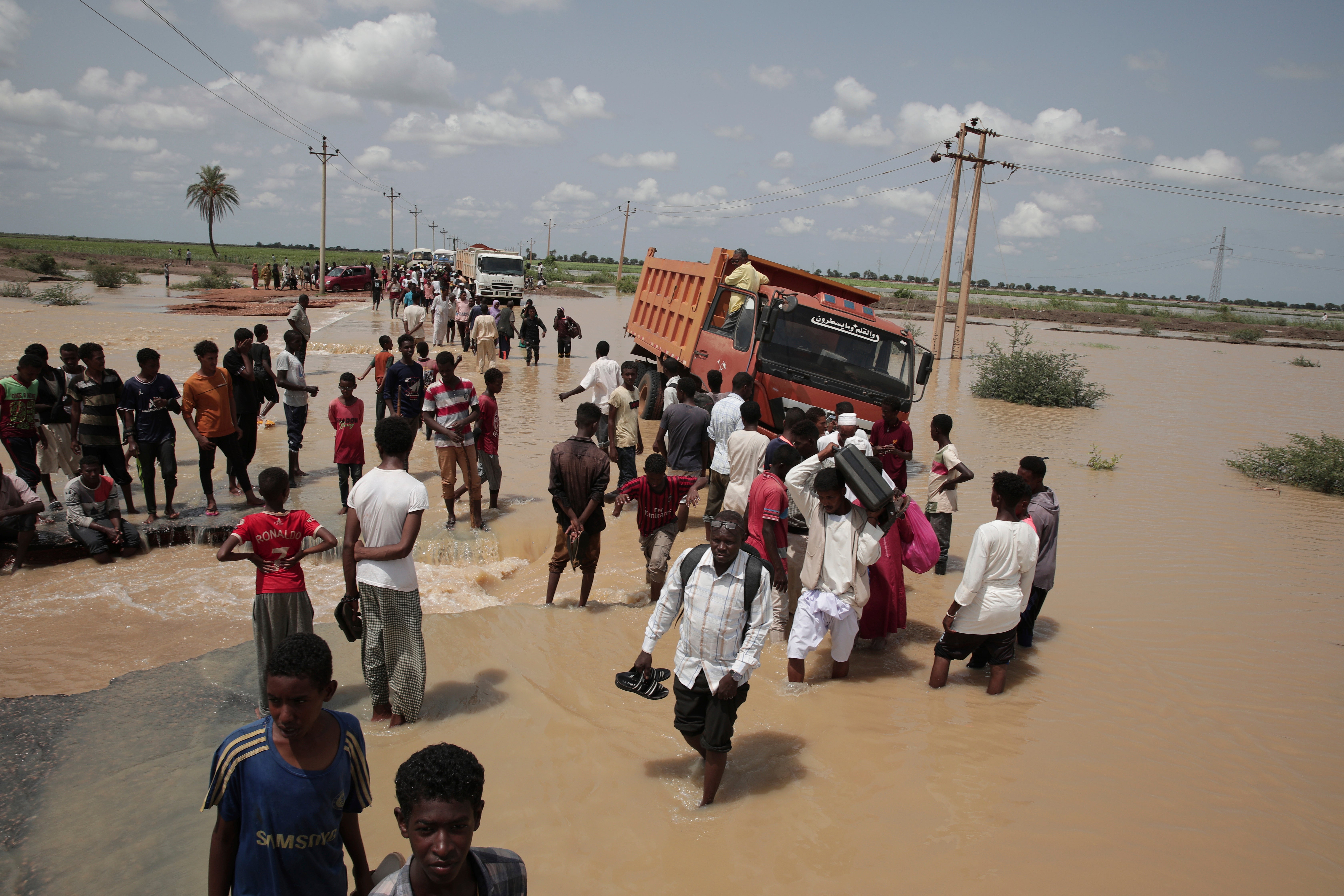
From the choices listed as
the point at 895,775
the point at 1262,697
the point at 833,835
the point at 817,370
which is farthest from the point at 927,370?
the point at 833,835

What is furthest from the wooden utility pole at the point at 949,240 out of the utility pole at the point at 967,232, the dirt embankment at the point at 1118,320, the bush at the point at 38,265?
the bush at the point at 38,265

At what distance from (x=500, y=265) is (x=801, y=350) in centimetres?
3102

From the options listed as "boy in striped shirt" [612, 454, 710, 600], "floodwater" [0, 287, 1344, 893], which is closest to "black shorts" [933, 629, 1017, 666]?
"floodwater" [0, 287, 1344, 893]

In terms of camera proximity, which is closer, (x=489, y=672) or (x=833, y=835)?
(x=833, y=835)

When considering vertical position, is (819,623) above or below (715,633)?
below

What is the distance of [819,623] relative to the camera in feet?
16.2

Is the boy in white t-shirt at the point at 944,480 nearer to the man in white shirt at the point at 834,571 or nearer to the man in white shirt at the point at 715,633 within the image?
the man in white shirt at the point at 834,571

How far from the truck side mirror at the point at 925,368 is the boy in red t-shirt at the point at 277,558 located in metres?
6.84

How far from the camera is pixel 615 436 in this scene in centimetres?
819

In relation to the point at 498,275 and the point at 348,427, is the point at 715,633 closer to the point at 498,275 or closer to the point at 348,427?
the point at 348,427

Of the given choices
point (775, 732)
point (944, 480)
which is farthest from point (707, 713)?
point (944, 480)

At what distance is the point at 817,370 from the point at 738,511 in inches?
142

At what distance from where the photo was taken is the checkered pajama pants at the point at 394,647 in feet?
14.2

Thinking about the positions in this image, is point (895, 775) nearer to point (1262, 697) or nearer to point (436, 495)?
point (1262, 697)
